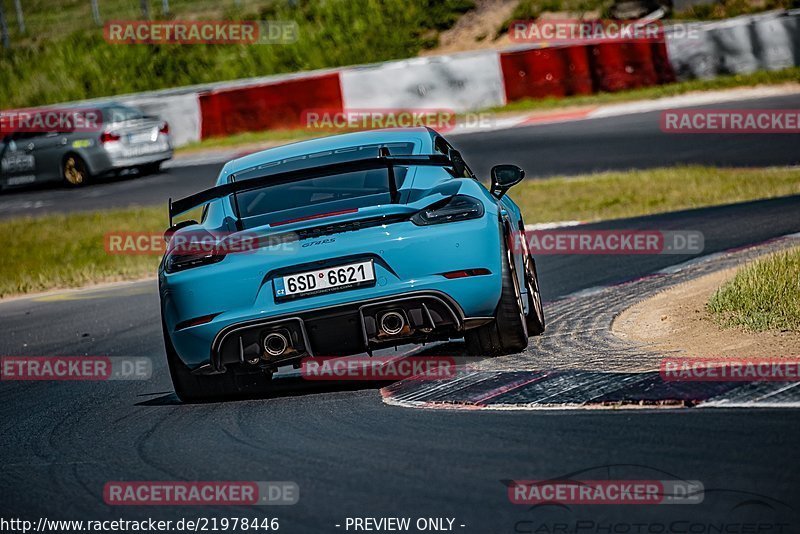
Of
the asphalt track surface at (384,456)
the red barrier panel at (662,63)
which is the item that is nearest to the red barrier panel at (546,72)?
the red barrier panel at (662,63)

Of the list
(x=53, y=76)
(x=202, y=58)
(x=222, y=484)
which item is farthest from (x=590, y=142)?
(x=53, y=76)

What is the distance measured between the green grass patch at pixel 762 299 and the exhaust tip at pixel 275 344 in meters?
2.18

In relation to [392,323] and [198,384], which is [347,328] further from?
[198,384]

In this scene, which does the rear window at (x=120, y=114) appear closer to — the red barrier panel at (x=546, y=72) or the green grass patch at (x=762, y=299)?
the red barrier panel at (x=546, y=72)

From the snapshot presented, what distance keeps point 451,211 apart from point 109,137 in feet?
59.6

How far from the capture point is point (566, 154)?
1875 cm

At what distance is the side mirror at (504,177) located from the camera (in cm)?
686

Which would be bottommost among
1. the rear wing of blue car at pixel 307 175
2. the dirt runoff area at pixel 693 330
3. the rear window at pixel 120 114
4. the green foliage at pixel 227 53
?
the dirt runoff area at pixel 693 330

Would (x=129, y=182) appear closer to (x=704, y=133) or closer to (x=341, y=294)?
(x=704, y=133)

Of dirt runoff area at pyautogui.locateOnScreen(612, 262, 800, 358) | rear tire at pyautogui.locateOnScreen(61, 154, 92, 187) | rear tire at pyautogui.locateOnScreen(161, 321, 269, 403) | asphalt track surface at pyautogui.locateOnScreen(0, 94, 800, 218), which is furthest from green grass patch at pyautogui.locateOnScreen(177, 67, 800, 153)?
rear tire at pyautogui.locateOnScreen(161, 321, 269, 403)

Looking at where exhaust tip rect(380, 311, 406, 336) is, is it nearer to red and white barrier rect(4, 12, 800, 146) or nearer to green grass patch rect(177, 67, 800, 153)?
green grass patch rect(177, 67, 800, 153)

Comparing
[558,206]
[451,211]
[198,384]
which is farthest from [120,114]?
[451,211]

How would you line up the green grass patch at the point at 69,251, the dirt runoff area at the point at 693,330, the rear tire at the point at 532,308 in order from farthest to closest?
the green grass patch at the point at 69,251 < the rear tire at the point at 532,308 < the dirt runoff area at the point at 693,330

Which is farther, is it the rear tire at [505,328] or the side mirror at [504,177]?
the side mirror at [504,177]
